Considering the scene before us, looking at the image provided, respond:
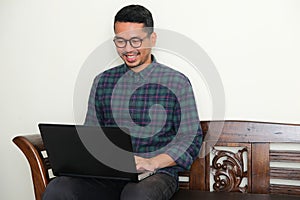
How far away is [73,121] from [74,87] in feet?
0.54

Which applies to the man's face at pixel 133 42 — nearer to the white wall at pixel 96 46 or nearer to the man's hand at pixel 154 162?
the white wall at pixel 96 46

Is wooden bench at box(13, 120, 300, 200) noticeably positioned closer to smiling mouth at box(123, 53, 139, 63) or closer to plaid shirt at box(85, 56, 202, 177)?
plaid shirt at box(85, 56, 202, 177)

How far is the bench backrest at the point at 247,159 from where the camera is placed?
1.80 m

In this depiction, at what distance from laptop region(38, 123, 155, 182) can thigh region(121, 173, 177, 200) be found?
0.10 ft

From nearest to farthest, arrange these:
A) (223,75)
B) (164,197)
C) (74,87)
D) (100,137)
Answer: (100,137) → (164,197) → (223,75) → (74,87)

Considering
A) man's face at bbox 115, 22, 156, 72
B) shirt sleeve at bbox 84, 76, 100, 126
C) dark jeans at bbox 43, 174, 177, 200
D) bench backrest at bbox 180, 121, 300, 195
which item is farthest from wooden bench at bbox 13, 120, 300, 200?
man's face at bbox 115, 22, 156, 72

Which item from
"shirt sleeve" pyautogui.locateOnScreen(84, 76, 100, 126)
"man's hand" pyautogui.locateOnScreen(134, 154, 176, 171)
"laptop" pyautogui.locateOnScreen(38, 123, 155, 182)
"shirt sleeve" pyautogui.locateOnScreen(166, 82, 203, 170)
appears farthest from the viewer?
"shirt sleeve" pyautogui.locateOnScreen(84, 76, 100, 126)

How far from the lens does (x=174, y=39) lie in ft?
6.59

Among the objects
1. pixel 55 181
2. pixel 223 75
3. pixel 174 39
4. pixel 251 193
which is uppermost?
pixel 174 39

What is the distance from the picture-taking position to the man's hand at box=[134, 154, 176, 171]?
64.1 inches

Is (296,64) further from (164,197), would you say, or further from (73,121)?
(73,121)

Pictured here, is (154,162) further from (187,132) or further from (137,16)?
(137,16)

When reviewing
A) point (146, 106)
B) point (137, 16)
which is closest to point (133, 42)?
point (137, 16)

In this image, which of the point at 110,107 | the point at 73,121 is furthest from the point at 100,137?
the point at 73,121
